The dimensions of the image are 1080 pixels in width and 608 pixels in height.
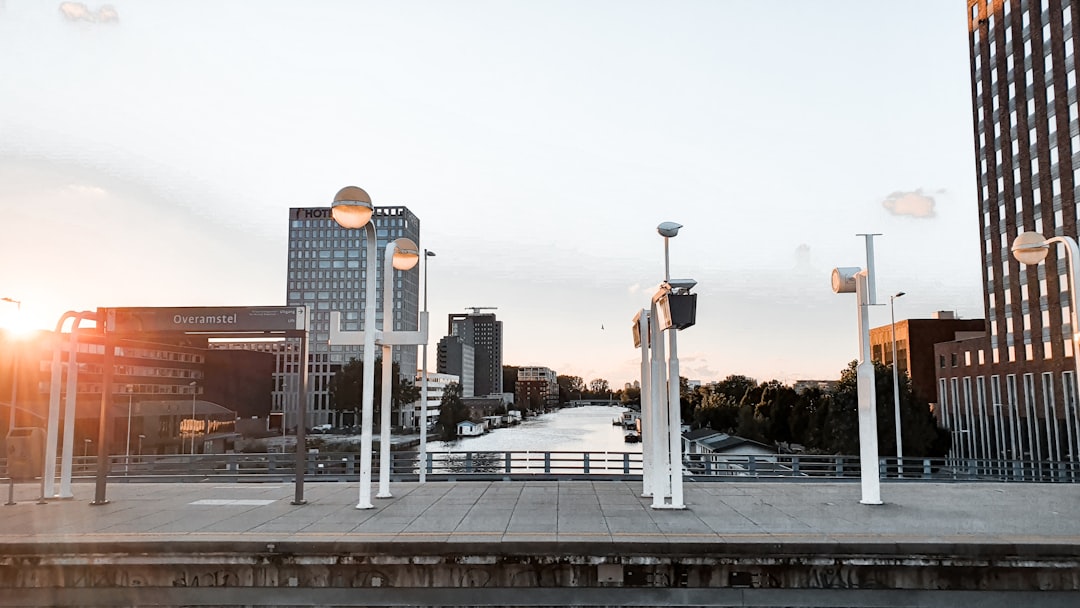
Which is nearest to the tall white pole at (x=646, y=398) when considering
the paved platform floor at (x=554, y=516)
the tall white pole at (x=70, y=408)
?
the paved platform floor at (x=554, y=516)

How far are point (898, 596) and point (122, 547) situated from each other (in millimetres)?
10357

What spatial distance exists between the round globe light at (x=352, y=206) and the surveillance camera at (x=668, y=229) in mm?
5926

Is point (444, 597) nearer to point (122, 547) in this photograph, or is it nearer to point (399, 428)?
point (122, 547)

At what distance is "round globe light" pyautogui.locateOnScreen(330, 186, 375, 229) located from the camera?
15.2 metres

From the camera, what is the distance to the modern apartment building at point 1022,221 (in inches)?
2197

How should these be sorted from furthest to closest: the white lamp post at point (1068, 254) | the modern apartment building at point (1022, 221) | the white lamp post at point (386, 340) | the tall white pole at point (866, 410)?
the modern apartment building at point (1022, 221) < the tall white pole at point (866, 410) < the white lamp post at point (386, 340) < the white lamp post at point (1068, 254)

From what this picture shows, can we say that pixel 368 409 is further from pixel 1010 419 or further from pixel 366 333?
pixel 1010 419

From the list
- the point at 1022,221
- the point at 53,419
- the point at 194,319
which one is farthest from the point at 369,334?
the point at 1022,221

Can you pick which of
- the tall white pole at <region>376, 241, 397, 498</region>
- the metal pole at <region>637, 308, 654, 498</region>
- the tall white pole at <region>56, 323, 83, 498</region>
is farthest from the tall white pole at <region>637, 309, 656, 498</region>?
the tall white pole at <region>56, 323, 83, 498</region>

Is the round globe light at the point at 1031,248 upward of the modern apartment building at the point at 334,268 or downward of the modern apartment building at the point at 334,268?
downward

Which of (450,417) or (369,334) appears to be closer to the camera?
(369,334)

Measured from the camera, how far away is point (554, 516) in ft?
44.6

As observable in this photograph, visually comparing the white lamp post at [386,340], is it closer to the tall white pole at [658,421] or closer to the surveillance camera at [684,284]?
the tall white pole at [658,421]

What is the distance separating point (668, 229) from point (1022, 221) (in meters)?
58.4
